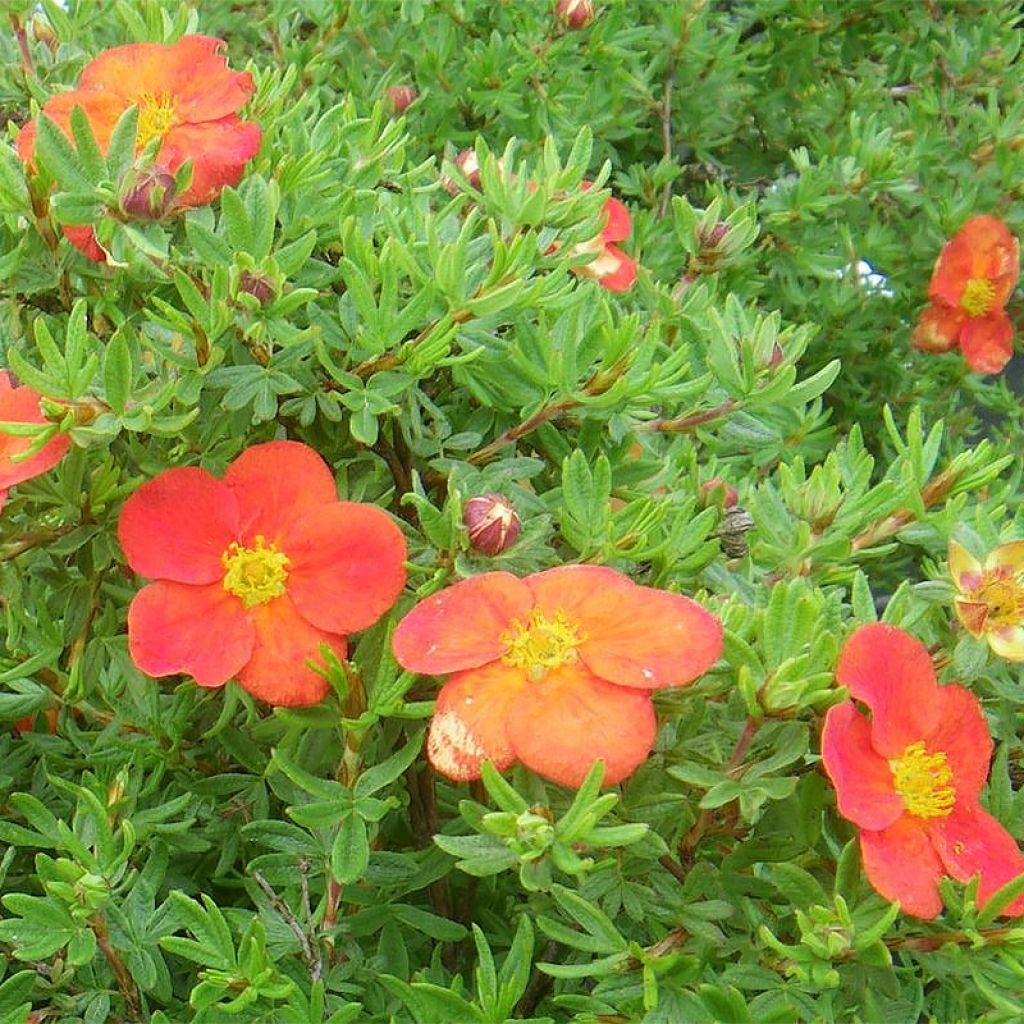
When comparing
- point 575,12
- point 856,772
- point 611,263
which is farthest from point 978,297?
point 856,772

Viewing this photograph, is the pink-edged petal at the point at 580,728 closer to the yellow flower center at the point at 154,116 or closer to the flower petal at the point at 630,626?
the flower petal at the point at 630,626

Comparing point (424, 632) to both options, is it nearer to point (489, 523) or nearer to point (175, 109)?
point (489, 523)

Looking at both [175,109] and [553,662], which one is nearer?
[553,662]

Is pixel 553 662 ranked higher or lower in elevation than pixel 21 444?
lower

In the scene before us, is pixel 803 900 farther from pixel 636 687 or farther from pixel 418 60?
pixel 418 60

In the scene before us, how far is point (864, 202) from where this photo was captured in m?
2.45

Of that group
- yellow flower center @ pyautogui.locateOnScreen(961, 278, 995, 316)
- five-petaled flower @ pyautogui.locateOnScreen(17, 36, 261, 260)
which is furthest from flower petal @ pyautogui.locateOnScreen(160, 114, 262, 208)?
yellow flower center @ pyautogui.locateOnScreen(961, 278, 995, 316)

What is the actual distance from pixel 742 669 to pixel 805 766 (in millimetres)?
146

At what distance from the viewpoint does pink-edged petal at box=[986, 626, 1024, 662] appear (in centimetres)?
90

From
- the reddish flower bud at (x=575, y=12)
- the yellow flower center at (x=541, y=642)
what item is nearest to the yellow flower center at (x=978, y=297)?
the reddish flower bud at (x=575, y=12)

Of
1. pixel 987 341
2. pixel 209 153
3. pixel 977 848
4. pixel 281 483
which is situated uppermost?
pixel 209 153

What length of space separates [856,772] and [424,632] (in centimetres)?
31

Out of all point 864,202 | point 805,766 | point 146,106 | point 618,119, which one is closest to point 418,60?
point 618,119

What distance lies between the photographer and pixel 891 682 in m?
0.88
